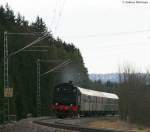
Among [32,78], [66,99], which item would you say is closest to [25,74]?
[32,78]

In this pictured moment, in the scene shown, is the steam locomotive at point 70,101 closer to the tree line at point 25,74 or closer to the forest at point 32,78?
the forest at point 32,78

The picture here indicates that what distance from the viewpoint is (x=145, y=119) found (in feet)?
153

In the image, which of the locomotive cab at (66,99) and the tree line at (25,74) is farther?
the tree line at (25,74)

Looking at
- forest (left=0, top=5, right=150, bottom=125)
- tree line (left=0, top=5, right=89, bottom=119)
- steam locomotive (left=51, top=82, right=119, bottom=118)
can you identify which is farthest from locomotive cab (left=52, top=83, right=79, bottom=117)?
tree line (left=0, top=5, right=89, bottom=119)

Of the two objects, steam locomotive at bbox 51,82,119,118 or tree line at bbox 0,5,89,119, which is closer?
steam locomotive at bbox 51,82,119,118

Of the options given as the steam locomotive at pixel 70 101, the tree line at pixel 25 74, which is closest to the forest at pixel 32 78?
the tree line at pixel 25 74

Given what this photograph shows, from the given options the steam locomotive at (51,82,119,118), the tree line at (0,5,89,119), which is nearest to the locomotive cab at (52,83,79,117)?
the steam locomotive at (51,82,119,118)

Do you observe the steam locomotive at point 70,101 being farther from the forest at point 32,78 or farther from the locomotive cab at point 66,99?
the forest at point 32,78

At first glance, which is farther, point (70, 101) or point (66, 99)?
point (66, 99)

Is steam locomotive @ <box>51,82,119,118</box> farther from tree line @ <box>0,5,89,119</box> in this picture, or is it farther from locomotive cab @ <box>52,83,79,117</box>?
tree line @ <box>0,5,89,119</box>

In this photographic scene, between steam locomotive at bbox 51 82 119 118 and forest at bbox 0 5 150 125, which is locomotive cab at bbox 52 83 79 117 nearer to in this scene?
steam locomotive at bbox 51 82 119 118

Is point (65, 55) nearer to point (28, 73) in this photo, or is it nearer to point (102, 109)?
point (28, 73)

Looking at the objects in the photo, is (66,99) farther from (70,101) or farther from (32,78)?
(32,78)

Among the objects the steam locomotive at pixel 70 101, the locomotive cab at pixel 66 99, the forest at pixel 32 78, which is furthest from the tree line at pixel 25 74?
the locomotive cab at pixel 66 99
